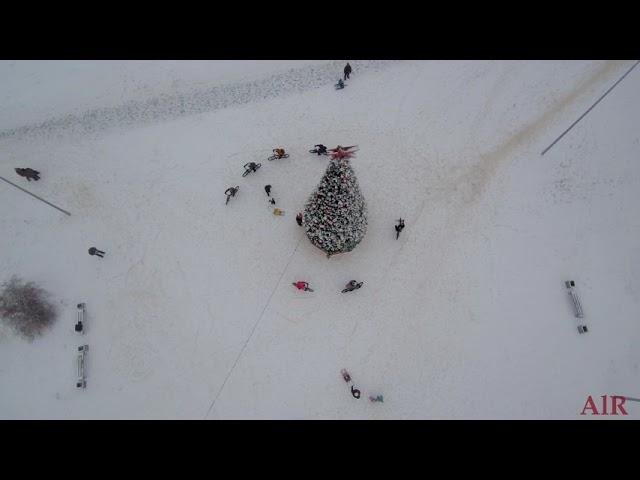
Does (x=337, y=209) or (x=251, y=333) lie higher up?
(x=337, y=209)

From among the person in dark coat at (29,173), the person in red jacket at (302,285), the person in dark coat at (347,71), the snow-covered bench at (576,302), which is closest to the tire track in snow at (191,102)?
the person in dark coat at (347,71)

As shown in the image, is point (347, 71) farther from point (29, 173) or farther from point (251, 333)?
point (29, 173)

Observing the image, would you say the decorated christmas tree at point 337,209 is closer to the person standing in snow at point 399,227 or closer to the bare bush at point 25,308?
the person standing in snow at point 399,227

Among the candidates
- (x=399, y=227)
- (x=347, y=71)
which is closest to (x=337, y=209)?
(x=399, y=227)

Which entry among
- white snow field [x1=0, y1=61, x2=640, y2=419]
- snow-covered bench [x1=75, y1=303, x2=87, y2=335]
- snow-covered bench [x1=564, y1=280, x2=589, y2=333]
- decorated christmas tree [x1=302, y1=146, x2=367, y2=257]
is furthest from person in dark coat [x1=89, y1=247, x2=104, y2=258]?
snow-covered bench [x1=564, y1=280, x2=589, y2=333]

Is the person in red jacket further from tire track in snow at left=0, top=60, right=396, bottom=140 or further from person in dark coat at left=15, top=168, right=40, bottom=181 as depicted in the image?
person in dark coat at left=15, top=168, right=40, bottom=181

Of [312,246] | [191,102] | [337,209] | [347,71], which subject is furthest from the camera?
[191,102]
